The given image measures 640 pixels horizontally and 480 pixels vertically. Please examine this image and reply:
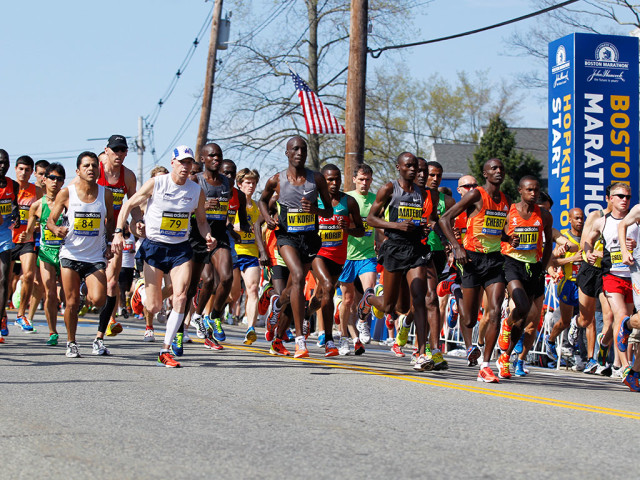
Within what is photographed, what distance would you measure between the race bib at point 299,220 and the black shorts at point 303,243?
0.09 metres

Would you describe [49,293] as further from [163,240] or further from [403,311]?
[403,311]

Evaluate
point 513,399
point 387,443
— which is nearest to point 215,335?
point 513,399

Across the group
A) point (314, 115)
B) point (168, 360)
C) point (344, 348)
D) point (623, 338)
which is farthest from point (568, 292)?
point (314, 115)

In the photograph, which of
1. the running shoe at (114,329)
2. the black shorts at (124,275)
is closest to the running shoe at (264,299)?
the running shoe at (114,329)

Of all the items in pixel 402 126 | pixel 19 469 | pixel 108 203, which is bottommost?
pixel 19 469

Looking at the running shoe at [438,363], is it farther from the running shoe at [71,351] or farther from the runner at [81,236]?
the running shoe at [71,351]

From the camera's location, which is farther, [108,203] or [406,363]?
[406,363]

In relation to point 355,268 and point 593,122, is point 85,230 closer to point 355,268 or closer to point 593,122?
point 355,268

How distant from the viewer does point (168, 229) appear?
1020 centimetres

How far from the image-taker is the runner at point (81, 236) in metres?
10.4

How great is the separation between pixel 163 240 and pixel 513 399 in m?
3.91

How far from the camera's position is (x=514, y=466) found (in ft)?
17.0

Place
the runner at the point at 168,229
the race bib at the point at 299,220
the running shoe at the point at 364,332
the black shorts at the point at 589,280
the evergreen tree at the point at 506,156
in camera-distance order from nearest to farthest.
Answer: the runner at the point at 168,229 → the race bib at the point at 299,220 → the black shorts at the point at 589,280 → the running shoe at the point at 364,332 → the evergreen tree at the point at 506,156

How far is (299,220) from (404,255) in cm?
117
